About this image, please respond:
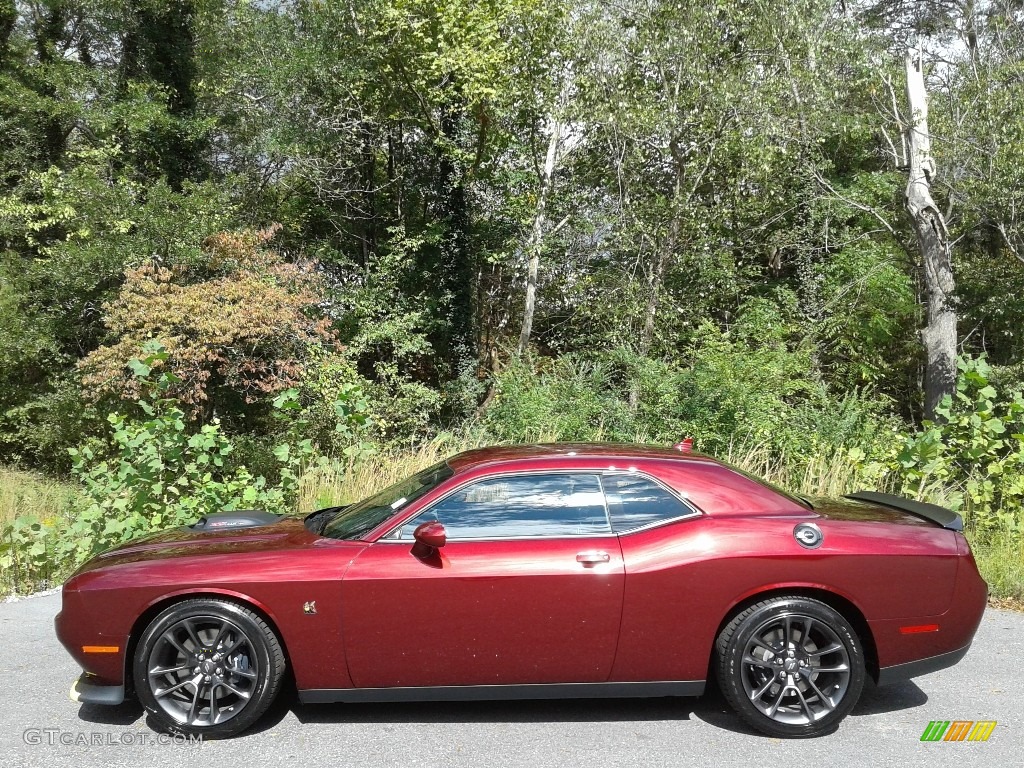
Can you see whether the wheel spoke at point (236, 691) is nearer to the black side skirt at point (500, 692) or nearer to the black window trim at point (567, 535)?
the black side skirt at point (500, 692)

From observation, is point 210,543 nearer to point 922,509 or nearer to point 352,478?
point 922,509

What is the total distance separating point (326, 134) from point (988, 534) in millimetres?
15011

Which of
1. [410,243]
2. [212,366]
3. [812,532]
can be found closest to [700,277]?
[410,243]

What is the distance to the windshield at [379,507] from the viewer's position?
4.33 meters

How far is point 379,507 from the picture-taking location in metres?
4.57

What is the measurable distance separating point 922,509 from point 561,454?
6.75 feet

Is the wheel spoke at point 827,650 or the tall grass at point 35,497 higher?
the wheel spoke at point 827,650

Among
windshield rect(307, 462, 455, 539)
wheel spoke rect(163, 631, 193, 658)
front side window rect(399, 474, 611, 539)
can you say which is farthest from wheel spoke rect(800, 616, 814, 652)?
wheel spoke rect(163, 631, 193, 658)

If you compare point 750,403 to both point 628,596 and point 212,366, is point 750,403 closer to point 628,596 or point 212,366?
point 628,596

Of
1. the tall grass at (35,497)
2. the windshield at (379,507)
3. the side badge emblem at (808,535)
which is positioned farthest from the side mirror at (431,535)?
the tall grass at (35,497)

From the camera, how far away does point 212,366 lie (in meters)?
13.8

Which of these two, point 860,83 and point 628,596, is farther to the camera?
point 860,83

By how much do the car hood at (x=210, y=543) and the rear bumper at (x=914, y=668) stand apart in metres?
2.98

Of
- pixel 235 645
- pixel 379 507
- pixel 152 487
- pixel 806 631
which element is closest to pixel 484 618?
pixel 379 507
